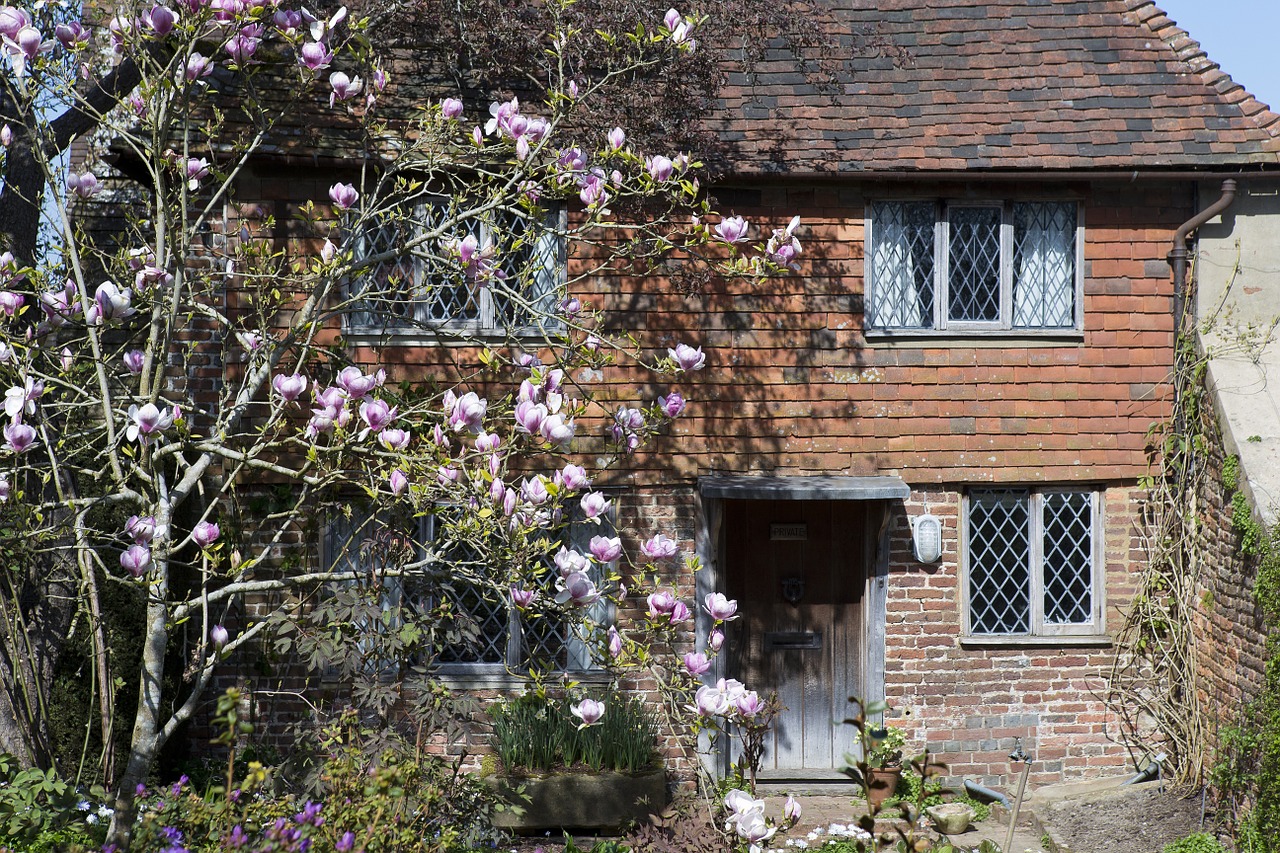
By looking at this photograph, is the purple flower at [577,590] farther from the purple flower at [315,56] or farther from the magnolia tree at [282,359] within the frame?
the purple flower at [315,56]

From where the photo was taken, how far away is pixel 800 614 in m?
9.09

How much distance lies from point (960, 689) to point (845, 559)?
4.46ft

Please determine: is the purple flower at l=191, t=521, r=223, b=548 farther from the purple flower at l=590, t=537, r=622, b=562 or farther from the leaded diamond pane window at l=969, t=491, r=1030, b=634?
the leaded diamond pane window at l=969, t=491, r=1030, b=634

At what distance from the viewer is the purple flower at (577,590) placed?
493 cm

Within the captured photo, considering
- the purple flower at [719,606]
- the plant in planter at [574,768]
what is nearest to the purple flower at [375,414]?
the purple flower at [719,606]

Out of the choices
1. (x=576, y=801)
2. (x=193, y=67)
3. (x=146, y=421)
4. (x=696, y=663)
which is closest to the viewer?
(x=146, y=421)

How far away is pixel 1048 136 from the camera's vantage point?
8781 millimetres

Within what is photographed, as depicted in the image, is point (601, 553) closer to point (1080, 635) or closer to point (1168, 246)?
point (1080, 635)

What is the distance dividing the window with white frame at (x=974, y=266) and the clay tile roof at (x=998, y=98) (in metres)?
0.46

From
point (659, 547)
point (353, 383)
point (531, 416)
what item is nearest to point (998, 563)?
point (659, 547)

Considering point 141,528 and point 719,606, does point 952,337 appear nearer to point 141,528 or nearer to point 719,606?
point 719,606

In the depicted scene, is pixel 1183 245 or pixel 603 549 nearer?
pixel 603 549

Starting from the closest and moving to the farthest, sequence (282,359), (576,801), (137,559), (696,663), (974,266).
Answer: (137,559)
(696,663)
(576,801)
(282,359)
(974,266)

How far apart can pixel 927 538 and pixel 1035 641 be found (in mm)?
1220
